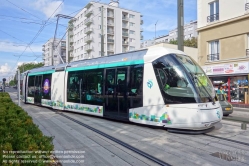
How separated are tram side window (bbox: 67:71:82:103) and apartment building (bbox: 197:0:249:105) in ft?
43.0

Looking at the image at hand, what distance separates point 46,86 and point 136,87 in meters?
8.70

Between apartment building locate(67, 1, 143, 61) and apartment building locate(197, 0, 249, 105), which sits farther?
apartment building locate(67, 1, 143, 61)

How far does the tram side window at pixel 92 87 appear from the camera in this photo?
9.52 m

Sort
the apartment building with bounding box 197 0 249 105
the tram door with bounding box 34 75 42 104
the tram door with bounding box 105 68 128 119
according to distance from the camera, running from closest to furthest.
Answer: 1. the tram door with bounding box 105 68 128 119
2. the tram door with bounding box 34 75 42 104
3. the apartment building with bounding box 197 0 249 105

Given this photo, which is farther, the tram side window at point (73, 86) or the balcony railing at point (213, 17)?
the balcony railing at point (213, 17)

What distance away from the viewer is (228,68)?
57.5 feet

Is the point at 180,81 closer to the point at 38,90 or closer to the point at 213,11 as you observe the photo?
the point at 38,90

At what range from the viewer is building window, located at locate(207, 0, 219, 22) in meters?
19.0

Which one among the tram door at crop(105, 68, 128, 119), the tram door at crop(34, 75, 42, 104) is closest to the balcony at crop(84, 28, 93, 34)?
the tram door at crop(34, 75, 42, 104)

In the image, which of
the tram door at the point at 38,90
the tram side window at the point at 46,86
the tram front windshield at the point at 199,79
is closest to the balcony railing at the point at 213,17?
the tram front windshield at the point at 199,79

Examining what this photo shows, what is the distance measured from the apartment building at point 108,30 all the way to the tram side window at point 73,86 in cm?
4051

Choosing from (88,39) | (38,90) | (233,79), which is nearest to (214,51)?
(233,79)

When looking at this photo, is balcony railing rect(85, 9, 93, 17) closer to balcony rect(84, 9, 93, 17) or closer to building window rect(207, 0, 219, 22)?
balcony rect(84, 9, 93, 17)

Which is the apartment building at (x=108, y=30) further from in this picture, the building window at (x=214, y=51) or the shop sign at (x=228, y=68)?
the shop sign at (x=228, y=68)
